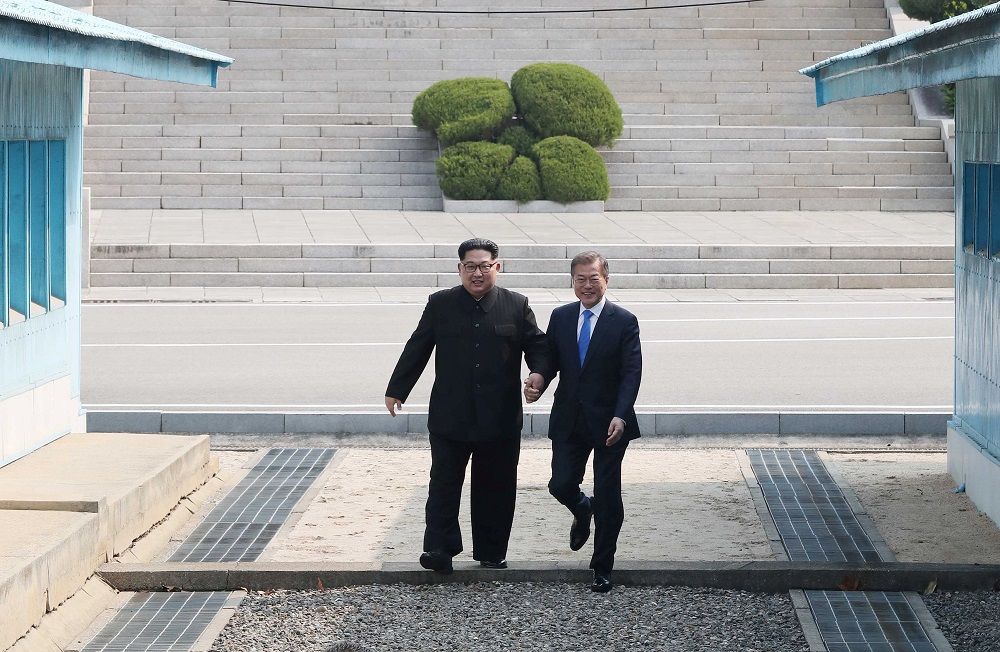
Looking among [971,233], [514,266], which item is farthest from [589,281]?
[514,266]

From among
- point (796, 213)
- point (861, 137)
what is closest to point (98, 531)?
point (796, 213)

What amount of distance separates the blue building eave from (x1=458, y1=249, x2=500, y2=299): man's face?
2200 millimetres

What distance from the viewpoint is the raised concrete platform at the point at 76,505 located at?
596 centimetres

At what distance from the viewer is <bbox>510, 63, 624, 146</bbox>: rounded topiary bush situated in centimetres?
2364

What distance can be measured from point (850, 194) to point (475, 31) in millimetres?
9928

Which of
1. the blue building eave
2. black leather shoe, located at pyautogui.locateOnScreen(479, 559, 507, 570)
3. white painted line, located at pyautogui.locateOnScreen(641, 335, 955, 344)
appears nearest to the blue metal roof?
black leather shoe, located at pyautogui.locateOnScreen(479, 559, 507, 570)

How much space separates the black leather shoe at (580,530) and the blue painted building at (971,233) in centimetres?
243

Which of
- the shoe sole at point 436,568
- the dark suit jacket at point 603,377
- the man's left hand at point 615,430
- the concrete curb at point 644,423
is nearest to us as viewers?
the man's left hand at point 615,430

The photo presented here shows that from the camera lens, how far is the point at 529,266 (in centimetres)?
1911

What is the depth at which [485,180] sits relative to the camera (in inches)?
921

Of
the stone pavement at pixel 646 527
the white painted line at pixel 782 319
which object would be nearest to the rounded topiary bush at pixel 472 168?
the white painted line at pixel 782 319

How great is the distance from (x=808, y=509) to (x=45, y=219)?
4824 mm

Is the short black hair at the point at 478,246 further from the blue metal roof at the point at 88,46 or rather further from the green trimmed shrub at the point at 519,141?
the green trimmed shrub at the point at 519,141

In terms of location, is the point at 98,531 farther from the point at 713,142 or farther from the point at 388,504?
A: the point at 713,142
